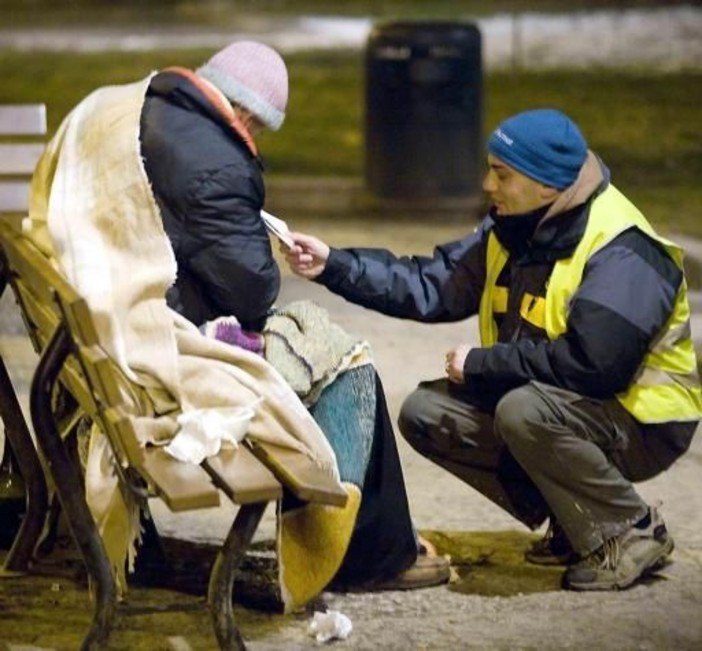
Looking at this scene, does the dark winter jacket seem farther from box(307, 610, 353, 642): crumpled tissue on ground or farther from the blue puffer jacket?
box(307, 610, 353, 642): crumpled tissue on ground

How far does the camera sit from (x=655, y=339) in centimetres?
498

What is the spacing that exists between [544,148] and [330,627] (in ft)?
4.28

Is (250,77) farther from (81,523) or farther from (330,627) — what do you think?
(330,627)

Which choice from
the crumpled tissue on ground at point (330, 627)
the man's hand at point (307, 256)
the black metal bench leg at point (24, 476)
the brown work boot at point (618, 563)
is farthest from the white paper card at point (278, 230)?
the brown work boot at point (618, 563)

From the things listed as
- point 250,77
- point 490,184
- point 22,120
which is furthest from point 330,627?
point 22,120

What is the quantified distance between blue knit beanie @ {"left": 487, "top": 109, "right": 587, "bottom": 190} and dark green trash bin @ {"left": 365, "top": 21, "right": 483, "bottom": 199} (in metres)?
6.71

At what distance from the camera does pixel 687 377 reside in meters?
5.06

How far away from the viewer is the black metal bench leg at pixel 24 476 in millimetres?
5031

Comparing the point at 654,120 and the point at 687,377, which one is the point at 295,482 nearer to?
the point at 687,377

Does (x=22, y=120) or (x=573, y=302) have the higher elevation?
(x=573, y=302)

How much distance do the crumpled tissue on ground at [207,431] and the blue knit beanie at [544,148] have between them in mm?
994

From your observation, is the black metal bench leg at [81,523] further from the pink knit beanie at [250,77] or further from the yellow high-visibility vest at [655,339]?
the yellow high-visibility vest at [655,339]

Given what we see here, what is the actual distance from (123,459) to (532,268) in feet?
4.09

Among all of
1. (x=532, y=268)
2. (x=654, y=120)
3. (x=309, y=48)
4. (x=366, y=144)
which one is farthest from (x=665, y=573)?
(x=309, y=48)
